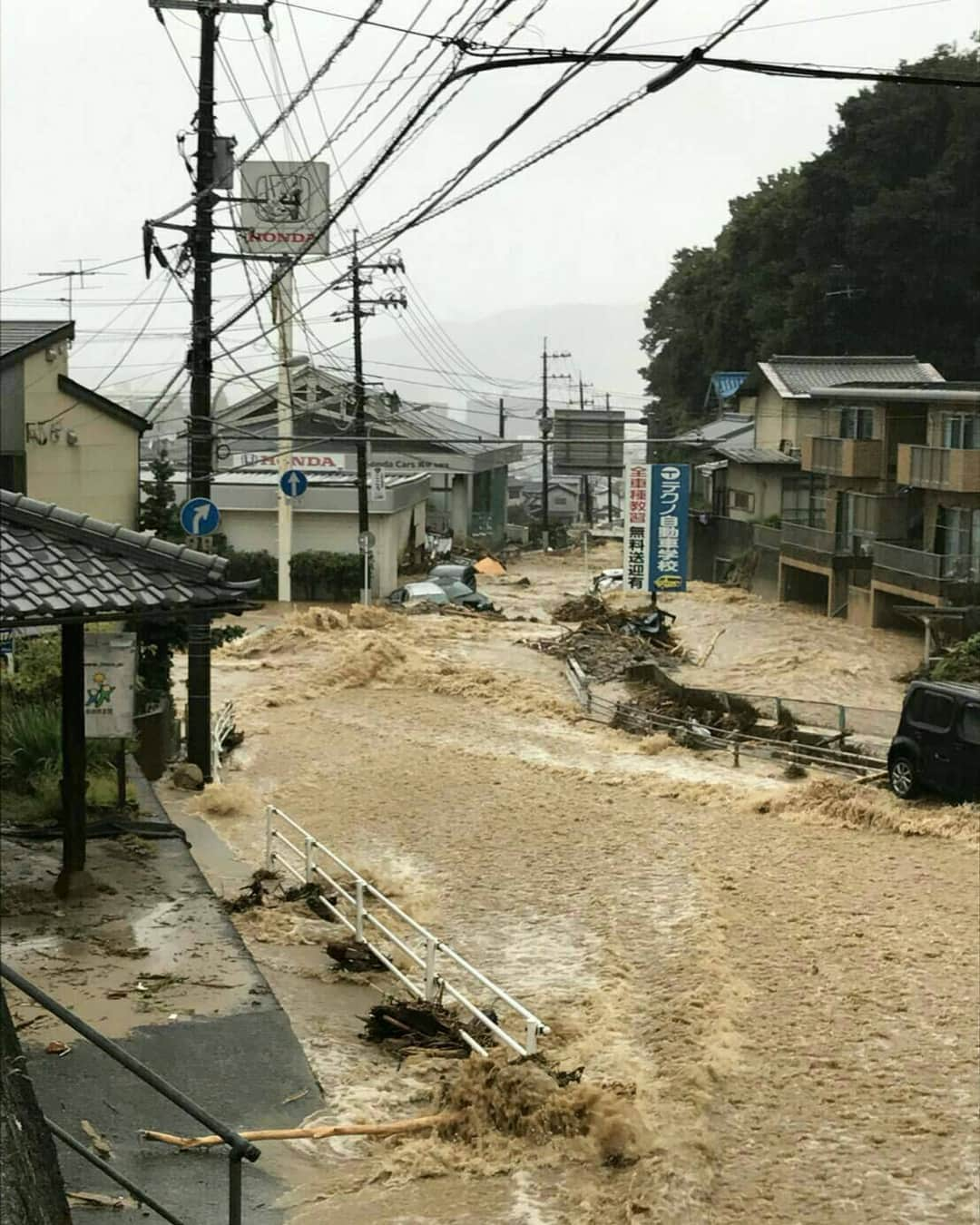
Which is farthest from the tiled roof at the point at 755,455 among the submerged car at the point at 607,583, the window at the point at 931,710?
the window at the point at 931,710

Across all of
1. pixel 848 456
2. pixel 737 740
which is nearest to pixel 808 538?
pixel 848 456

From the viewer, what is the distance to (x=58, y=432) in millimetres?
26609

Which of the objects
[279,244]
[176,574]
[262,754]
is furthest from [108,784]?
[279,244]

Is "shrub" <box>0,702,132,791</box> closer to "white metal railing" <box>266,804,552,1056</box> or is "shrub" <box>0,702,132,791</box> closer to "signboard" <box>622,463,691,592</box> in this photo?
"white metal railing" <box>266,804,552,1056</box>

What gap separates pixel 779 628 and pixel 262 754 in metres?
20.0

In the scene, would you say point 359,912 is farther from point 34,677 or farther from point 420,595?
point 420,595

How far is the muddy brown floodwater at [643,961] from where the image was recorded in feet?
30.4

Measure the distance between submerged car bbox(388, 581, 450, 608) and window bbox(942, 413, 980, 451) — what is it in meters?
15.7

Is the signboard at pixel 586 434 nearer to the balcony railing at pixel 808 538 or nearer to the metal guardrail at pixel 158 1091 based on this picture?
the balcony railing at pixel 808 538

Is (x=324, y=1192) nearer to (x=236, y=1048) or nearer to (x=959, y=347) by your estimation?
(x=236, y=1048)

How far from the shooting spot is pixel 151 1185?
24.0 ft

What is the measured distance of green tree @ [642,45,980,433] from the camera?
58250mm

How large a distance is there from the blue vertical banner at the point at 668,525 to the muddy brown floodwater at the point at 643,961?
694 centimetres

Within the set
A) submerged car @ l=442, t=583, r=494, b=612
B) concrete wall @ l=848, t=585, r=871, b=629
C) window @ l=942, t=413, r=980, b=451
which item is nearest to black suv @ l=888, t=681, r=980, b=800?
window @ l=942, t=413, r=980, b=451
